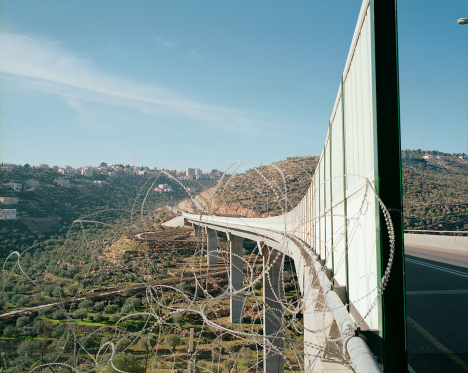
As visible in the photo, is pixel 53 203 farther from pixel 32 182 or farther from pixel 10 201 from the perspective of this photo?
pixel 10 201

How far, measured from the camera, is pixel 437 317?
26.7 ft

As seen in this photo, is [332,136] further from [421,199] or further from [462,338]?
[421,199]

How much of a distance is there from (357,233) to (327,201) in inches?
96.0

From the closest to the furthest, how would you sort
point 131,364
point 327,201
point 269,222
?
point 327,201 → point 131,364 → point 269,222

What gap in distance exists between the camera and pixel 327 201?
234 inches

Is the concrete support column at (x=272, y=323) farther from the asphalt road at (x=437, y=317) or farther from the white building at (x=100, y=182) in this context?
the white building at (x=100, y=182)

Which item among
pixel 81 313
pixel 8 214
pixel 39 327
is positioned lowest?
pixel 39 327

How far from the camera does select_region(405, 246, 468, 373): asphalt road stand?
5.73 meters

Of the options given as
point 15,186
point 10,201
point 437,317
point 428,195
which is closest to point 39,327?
point 10,201

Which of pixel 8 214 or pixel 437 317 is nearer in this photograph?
pixel 437 317

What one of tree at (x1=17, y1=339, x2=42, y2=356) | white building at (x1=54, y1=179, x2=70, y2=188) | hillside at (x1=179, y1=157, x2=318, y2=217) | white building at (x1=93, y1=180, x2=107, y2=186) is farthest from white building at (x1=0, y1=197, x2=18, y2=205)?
hillside at (x1=179, y1=157, x2=318, y2=217)

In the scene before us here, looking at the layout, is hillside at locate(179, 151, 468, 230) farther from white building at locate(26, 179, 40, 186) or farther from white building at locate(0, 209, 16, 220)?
white building at locate(26, 179, 40, 186)

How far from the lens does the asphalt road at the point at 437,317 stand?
573cm

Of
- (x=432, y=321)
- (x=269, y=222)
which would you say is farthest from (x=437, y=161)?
(x=432, y=321)
